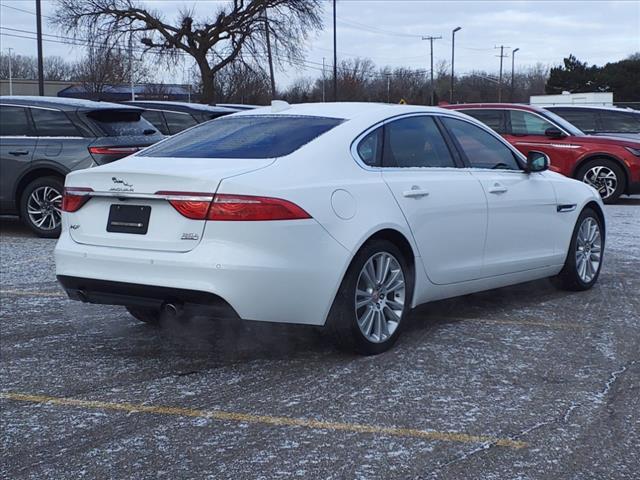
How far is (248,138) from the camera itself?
5.24m

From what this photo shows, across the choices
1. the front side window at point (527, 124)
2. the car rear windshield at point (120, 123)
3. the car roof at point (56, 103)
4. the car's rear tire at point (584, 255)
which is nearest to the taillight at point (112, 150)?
the car rear windshield at point (120, 123)

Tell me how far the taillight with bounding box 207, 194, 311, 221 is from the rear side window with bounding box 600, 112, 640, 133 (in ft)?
44.4

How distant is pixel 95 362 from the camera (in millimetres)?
5016

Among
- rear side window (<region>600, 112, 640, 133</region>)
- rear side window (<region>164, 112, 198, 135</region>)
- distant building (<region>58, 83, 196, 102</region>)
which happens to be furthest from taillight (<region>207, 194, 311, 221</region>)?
distant building (<region>58, 83, 196, 102</region>)

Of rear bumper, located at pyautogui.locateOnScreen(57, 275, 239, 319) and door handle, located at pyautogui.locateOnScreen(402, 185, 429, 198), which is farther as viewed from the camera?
door handle, located at pyautogui.locateOnScreen(402, 185, 429, 198)

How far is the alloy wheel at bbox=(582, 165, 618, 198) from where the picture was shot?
14609 millimetres

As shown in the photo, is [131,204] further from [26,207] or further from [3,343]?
[26,207]

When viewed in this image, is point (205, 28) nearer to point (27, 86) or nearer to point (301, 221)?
point (301, 221)

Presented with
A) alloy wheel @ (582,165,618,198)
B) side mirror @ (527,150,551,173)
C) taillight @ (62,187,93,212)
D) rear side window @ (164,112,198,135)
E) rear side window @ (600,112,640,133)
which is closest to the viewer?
taillight @ (62,187,93,212)

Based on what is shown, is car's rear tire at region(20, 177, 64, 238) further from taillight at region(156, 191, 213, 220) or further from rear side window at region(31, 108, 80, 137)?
taillight at region(156, 191, 213, 220)

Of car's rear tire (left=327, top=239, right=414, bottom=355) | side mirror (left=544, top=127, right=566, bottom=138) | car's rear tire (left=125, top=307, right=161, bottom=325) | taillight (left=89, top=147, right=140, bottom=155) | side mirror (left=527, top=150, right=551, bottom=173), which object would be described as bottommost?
car's rear tire (left=125, top=307, right=161, bottom=325)

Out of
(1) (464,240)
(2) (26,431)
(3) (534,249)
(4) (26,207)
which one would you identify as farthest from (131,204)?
(4) (26,207)

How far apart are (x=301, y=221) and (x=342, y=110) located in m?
1.28

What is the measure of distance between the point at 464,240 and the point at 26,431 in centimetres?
306
